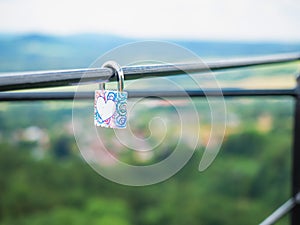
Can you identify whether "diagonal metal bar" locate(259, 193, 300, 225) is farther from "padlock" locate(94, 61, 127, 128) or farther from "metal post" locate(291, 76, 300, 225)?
"padlock" locate(94, 61, 127, 128)

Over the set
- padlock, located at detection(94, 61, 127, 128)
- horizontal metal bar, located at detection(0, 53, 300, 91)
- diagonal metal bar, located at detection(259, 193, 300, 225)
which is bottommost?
diagonal metal bar, located at detection(259, 193, 300, 225)

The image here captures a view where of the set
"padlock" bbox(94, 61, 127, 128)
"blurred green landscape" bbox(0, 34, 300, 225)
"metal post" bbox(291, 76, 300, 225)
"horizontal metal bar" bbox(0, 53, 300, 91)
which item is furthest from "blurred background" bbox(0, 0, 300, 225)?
"padlock" bbox(94, 61, 127, 128)

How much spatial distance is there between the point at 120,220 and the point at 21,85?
930cm

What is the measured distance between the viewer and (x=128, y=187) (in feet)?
27.1

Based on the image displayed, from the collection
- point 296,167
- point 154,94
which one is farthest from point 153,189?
point 154,94

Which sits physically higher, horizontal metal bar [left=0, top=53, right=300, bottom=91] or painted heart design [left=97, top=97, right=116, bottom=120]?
horizontal metal bar [left=0, top=53, right=300, bottom=91]

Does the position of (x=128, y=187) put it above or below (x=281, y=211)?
below

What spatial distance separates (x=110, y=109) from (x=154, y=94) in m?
0.42

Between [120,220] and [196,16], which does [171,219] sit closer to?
[120,220]

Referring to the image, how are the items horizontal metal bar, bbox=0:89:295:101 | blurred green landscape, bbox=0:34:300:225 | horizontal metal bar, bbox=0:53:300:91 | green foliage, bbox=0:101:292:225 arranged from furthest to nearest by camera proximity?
green foliage, bbox=0:101:292:225
blurred green landscape, bbox=0:34:300:225
horizontal metal bar, bbox=0:89:295:101
horizontal metal bar, bbox=0:53:300:91

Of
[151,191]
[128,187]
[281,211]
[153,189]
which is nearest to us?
[281,211]

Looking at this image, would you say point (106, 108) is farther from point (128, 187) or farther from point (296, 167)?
point (128, 187)

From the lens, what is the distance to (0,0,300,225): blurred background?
15.0ft

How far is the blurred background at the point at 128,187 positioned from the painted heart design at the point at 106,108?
101 inches
